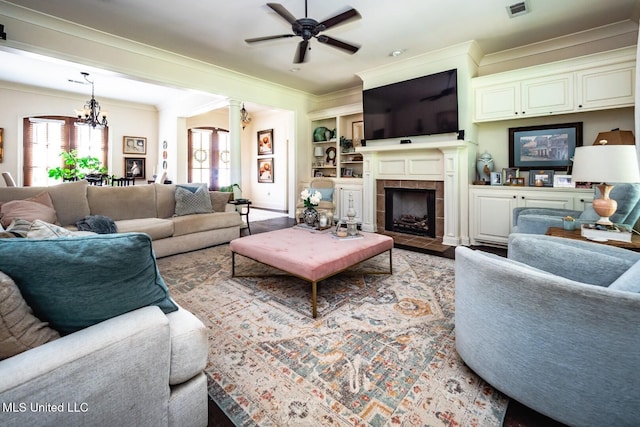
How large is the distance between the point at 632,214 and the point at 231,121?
5.55 metres

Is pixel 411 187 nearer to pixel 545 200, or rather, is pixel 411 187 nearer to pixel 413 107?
pixel 413 107

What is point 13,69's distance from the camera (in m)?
5.31

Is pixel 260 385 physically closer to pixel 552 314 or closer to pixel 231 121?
pixel 552 314

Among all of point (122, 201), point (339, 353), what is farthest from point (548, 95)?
point (122, 201)

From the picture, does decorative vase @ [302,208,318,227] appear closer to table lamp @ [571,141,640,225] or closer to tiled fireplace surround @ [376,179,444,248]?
tiled fireplace surround @ [376,179,444,248]

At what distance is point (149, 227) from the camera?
11.7 ft

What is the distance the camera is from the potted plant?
20.6ft

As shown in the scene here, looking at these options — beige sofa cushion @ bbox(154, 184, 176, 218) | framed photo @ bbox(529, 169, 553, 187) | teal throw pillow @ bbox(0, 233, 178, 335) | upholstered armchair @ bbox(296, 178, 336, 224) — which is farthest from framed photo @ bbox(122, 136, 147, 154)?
framed photo @ bbox(529, 169, 553, 187)

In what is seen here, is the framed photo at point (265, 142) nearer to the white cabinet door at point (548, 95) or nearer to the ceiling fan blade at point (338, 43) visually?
the ceiling fan blade at point (338, 43)

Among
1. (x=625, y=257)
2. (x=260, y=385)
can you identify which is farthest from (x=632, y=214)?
(x=260, y=385)

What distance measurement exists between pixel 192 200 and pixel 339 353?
3457 millimetres

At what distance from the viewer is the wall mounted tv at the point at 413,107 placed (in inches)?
169

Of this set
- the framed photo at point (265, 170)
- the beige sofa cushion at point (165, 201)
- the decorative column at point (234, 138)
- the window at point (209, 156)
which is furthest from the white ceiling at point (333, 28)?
the framed photo at point (265, 170)

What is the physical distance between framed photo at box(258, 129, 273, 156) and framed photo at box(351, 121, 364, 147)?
323 cm
